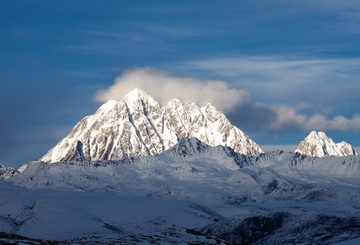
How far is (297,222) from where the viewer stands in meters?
152

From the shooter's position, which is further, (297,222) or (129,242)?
(297,222)

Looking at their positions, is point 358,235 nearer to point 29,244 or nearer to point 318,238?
point 318,238

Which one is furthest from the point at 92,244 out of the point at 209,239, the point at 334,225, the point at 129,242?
the point at 334,225

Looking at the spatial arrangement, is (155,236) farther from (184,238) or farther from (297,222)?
(297,222)

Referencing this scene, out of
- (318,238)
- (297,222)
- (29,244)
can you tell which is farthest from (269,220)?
(29,244)

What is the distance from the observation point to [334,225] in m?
146

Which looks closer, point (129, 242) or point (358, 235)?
point (129, 242)

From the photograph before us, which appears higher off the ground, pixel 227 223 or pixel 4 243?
pixel 227 223

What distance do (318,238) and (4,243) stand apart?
69.4m

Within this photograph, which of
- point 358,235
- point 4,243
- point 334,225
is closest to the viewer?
point 4,243

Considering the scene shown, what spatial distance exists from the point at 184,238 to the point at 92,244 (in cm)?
2328

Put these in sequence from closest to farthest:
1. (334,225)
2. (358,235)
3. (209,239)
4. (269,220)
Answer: (209,239), (358,235), (334,225), (269,220)

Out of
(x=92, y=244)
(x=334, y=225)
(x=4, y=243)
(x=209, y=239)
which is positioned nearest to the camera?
(x=4, y=243)

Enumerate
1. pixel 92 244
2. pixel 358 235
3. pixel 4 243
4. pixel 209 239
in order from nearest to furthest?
1. pixel 4 243
2. pixel 92 244
3. pixel 209 239
4. pixel 358 235
